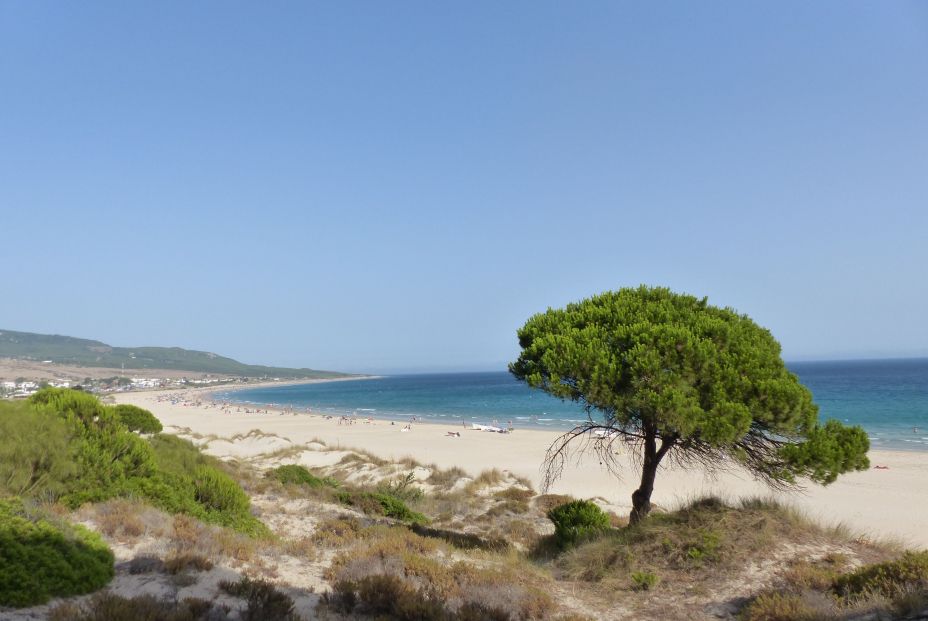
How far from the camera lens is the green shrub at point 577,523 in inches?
440

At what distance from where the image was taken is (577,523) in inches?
466

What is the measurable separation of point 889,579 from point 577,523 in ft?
20.8

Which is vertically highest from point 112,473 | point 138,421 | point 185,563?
point 112,473

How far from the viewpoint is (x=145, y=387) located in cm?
14725

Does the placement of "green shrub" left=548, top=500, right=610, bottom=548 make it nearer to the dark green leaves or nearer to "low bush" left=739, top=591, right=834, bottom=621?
the dark green leaves

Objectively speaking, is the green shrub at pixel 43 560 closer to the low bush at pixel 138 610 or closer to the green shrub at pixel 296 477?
the low bush at pixel 138 610

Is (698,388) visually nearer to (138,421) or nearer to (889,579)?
(889,579)

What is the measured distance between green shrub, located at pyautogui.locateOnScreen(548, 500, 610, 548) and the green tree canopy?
119 centimetres

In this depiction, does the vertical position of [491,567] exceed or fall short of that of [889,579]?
it falls short

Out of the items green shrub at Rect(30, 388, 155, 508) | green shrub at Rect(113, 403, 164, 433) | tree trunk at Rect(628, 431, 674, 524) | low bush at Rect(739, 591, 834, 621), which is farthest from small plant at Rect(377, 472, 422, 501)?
low bush at Rect(739, 591, 834, 621)

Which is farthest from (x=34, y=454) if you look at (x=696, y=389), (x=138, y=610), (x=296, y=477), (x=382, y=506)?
(x=696, y=389)

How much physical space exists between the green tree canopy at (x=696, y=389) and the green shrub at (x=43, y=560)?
699cm

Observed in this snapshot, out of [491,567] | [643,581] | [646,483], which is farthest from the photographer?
[646,483]

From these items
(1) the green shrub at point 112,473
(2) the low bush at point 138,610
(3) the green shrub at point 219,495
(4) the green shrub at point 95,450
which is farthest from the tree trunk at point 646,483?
(4) the green shrub at point 95,450
